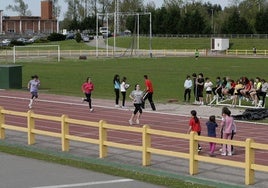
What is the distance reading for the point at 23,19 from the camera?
179125 mm

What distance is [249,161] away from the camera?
1176 cm

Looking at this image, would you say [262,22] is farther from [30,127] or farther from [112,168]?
[112,168]

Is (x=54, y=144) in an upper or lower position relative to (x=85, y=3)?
lower

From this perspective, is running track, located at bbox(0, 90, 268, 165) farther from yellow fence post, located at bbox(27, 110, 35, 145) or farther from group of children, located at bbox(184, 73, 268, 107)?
group of children, located at bbox(184, 73, 268, 107)

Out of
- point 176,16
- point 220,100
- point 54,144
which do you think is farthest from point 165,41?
point 54,144

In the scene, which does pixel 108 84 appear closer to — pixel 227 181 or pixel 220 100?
pixel 220 100

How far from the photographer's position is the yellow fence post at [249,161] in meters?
11.7

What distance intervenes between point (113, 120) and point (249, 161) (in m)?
13.0

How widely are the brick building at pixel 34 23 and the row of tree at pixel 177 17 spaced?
424 cm

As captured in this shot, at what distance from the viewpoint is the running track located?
Result: 1795cm

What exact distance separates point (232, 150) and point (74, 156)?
14.0 ft

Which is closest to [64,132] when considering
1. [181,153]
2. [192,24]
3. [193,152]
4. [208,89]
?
[181,153]

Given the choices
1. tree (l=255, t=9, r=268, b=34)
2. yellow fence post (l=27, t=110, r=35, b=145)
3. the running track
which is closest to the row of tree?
tree (l=255, t=9, r=268, b=34)

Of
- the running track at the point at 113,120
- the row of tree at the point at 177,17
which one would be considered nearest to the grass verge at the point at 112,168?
the running track at the point at 113,120
